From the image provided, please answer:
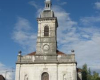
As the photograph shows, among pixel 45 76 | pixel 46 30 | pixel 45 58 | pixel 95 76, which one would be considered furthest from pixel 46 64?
pixel 95 76

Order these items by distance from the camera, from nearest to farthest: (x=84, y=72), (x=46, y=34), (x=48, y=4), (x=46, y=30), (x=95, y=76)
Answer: (x=46, y=34)
(x=46, y=30)
(x=48, y=4)
(x=95, y=76)
(x=84, y=72)

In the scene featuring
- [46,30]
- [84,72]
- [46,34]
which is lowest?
[84,72]

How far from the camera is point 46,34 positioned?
39500 millimetres

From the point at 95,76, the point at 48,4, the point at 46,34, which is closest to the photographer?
the point at 46,34

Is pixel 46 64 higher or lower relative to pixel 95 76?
higher

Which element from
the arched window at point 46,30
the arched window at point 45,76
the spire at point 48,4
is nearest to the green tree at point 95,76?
the arched window at point 45,76

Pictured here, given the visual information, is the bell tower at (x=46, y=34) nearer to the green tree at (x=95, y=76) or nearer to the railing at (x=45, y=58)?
the railing at (x=45, y=58)

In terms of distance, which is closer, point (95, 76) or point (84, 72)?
point (95, 76)

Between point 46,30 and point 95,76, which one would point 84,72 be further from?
point 46,30

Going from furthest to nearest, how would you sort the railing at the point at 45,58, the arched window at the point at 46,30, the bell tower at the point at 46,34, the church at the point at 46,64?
the arched window at the point at 46,30 → the bell tower at the point at 46,34 → the railing at the point at 45,58 → the church at the point at 46,64

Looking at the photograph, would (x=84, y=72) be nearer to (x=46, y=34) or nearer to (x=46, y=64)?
(x=46, y=34)

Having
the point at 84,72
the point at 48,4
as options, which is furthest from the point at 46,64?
the point at 84,72

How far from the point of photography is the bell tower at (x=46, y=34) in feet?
125

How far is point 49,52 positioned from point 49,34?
358 cm
